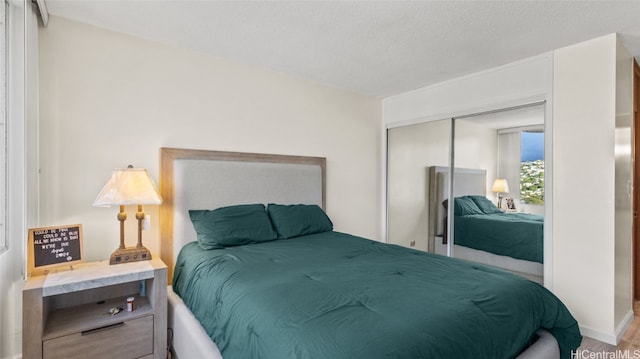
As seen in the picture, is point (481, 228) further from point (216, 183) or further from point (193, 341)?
point (193, 341)

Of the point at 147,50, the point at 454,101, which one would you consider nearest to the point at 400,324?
the point at 147,50

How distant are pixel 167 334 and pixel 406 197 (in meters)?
3.00

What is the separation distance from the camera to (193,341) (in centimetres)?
175

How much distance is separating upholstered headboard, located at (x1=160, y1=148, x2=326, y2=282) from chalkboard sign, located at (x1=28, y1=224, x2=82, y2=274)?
0.60 metres

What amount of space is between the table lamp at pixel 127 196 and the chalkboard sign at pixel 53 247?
0.70ft

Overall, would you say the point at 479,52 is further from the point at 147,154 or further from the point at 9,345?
the point at 9,345

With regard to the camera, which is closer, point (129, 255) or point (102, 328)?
point (102, 328)

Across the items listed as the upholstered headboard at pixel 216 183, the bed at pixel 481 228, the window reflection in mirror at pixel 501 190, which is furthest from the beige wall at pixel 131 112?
the window reflection in mirror at pixel 501 190

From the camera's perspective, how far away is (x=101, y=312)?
6.52ft

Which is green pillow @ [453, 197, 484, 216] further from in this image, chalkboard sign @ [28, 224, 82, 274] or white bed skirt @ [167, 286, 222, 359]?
chalkboard sign @ [28, 224, 82, 274]

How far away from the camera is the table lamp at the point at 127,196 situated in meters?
2.07

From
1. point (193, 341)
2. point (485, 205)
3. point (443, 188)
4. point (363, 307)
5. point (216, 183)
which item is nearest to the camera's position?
point (363, 307)

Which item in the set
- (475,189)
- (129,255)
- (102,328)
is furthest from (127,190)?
(475,189)

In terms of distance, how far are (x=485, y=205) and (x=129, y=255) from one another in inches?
129
